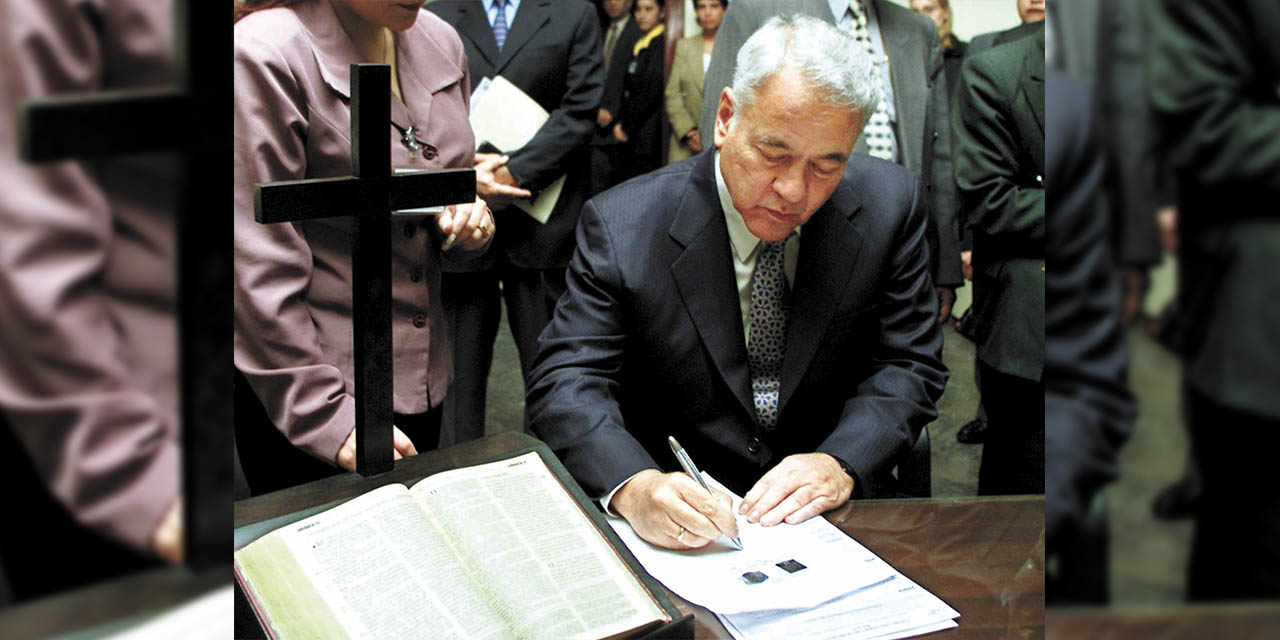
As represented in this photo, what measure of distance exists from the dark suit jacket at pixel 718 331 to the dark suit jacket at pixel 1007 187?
1.64 ft

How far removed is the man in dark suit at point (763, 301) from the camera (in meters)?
1.67

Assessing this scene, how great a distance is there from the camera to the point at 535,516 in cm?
115

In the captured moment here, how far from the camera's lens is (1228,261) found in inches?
15.7

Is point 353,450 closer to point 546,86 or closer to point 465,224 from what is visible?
point 465,224

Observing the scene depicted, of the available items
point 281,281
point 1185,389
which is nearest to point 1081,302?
point 1185,389

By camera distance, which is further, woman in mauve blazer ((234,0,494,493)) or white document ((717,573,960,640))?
woman in mauve blazer ((234,0,494,493))

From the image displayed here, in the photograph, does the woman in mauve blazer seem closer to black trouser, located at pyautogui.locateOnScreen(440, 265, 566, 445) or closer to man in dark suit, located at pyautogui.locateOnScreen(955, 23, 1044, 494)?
black trouser, located at pyautogui.locateOnScreen(440, 265, 566, 445)

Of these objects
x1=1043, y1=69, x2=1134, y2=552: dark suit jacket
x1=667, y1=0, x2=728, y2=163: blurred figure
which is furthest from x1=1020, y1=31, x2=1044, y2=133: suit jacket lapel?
x1=1043, y1=69, x2=1134, y2=552: dark suit jacket

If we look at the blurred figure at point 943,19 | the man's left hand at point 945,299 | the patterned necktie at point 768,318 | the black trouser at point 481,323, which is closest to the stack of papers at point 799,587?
the patterned necktie at point 768,318

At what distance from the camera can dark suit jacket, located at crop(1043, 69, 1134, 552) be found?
0.41 meters

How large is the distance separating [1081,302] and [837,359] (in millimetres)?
1437

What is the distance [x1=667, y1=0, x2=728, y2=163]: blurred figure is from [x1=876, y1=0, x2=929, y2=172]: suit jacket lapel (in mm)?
1386

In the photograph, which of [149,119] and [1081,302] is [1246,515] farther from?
[149,119]

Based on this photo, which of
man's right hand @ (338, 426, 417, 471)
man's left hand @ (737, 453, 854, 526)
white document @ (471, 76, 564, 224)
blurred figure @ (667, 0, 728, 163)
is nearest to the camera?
man's left hand @ (737, 453, 854, 526)
